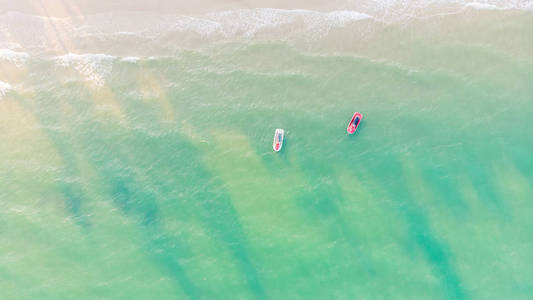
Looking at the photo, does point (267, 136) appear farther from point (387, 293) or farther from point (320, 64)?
point (387, 293)

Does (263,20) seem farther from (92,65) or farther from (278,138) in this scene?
(92,65)

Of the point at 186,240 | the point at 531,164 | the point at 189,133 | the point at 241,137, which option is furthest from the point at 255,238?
the point at 531,164

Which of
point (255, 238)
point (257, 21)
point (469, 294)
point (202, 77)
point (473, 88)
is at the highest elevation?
point (257, 21)

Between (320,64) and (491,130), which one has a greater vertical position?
(320,64)

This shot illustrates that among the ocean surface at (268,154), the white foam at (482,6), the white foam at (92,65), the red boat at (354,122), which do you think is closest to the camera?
the red boat at (354,122)

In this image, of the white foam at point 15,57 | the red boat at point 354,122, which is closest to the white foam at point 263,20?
the red boat at point 354,122

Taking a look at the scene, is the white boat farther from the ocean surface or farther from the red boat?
the red boat

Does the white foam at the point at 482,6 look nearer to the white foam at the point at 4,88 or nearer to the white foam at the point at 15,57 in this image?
the white foam at the point at 15,57
